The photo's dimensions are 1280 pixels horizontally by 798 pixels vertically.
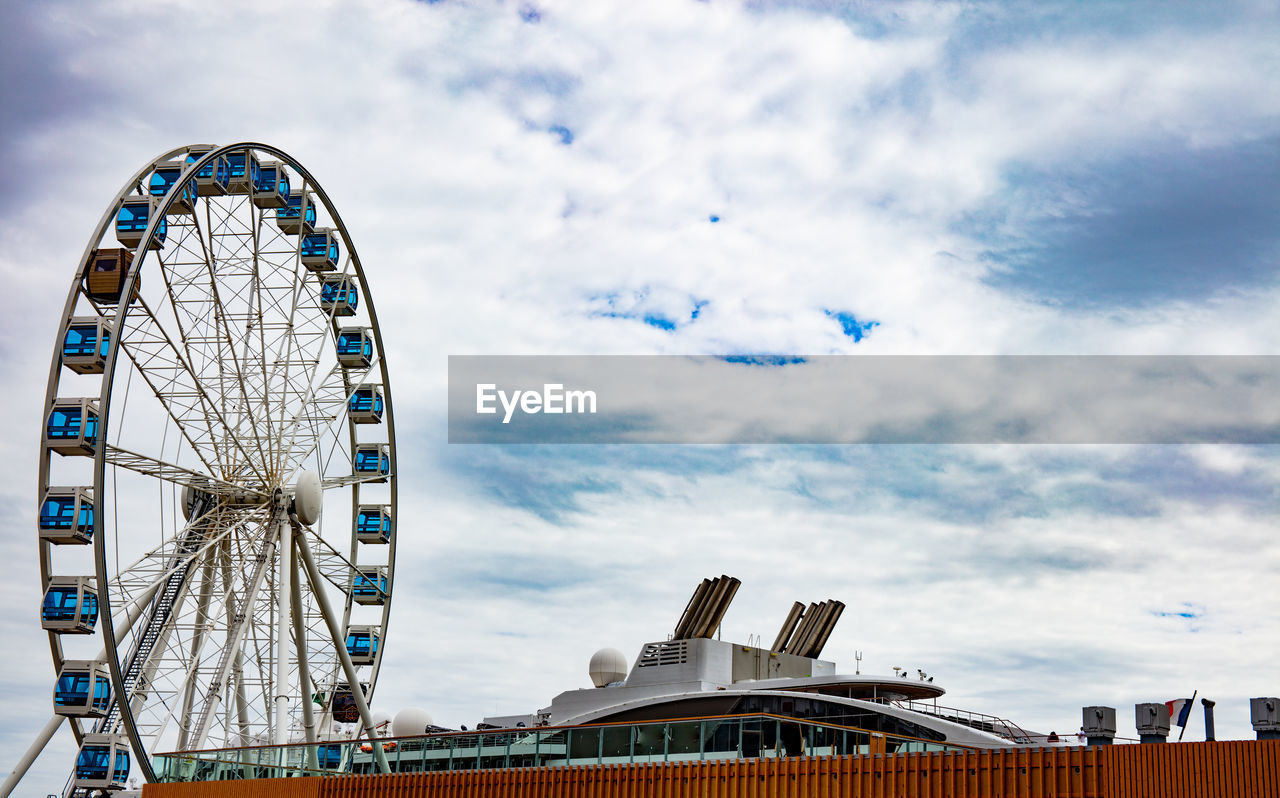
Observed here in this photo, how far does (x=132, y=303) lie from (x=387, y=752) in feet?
58.1

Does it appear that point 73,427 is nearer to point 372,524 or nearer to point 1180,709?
point 372,524

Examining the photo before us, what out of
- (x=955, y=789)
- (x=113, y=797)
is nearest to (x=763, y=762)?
(x=955, y=789)

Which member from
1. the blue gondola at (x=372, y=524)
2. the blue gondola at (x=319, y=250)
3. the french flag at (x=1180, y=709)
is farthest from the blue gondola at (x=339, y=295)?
the french flag at (x=1180, y=709)

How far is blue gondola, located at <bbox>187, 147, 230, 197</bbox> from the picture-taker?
4147 centimetres

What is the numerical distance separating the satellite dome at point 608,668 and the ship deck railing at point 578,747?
25351mm

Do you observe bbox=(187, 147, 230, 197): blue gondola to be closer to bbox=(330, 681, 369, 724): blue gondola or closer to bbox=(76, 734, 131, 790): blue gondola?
bbox=(76, 734, 131, 790): blue gondola

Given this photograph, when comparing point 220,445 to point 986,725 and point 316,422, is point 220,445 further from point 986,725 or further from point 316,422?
point 986,725

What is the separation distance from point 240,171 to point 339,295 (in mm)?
6995

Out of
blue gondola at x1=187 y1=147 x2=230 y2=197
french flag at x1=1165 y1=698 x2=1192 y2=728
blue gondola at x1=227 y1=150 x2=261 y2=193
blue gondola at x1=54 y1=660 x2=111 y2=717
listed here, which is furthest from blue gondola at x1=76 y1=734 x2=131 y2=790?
french flag at x1=1165 y1=698 x2=1192 y2=728

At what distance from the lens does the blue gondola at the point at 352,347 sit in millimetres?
49469

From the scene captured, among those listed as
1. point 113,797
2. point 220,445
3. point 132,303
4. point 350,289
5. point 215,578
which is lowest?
point 113,797

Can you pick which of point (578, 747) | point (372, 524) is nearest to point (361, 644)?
point (372, 524)

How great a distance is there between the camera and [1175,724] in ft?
115

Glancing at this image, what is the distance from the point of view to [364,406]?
5062cm
